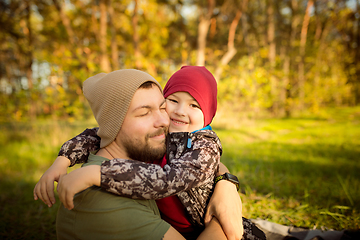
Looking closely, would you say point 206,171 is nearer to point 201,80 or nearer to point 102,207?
point 102,207

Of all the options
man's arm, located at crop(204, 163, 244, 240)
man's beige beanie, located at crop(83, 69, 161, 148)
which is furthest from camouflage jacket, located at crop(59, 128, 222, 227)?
man's beige beanie, located at crop(83, 69, 161, 148)

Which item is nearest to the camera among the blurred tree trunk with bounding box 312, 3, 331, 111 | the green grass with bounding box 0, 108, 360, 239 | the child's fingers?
the child's fingers

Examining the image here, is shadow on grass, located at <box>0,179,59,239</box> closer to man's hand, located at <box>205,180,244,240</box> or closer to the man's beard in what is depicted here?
the man's beard

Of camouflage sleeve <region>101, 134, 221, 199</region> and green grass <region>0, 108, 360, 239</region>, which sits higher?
camouflage sleeve <region>101, 134, 221, 199</region>

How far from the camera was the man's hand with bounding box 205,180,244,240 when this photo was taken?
4.91 ft

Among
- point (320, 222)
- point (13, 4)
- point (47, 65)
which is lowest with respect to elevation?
point (320, 222)

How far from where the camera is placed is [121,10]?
1199 centimetres

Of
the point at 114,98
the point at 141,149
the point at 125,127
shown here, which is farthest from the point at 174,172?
the point at 114,98

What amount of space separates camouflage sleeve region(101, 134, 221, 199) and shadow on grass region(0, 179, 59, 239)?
196cm

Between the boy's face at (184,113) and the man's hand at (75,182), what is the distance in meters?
0.99

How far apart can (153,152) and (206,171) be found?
451 mm

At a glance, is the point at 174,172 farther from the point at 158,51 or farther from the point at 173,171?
the point at 158,51

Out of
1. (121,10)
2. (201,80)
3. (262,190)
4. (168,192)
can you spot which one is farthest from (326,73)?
(168,192)

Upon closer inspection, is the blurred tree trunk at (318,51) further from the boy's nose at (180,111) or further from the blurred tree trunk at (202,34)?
the boy's nose at (180,111)
